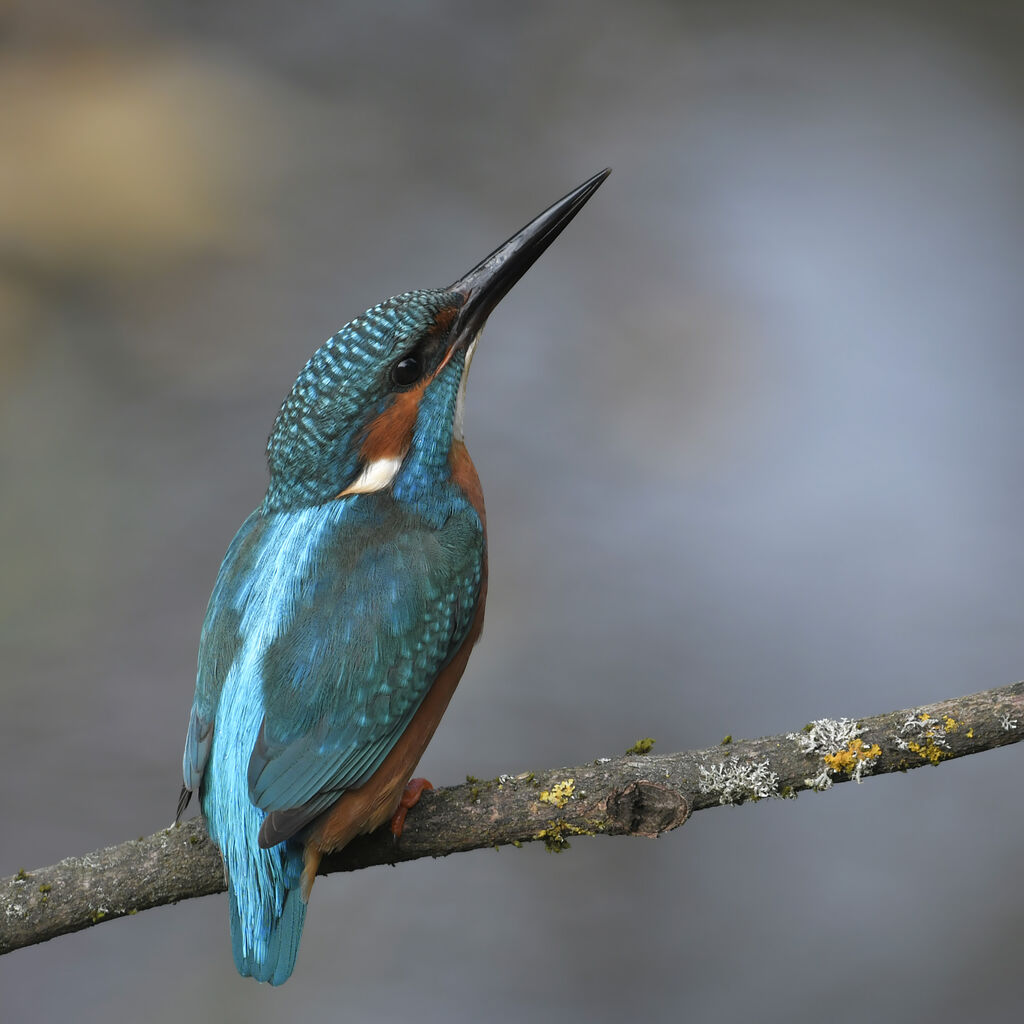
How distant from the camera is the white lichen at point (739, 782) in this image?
1596mm

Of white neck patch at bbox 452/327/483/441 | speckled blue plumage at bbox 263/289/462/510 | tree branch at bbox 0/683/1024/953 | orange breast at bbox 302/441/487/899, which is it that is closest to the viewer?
tree branch at bbox 0/683/1024/953

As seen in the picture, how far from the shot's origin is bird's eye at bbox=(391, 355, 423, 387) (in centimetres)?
185

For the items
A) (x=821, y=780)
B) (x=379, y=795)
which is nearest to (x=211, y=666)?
(x=379, y=795)

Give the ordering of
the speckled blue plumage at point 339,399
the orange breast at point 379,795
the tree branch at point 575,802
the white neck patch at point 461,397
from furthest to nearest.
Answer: the white neck patch at point 461,397
the speckled blue plumage at point 339,399
the orange breast at point 379,795
the tree branch at point 575,802

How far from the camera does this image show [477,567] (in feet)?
6.08

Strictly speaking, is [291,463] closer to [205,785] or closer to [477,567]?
[477,567]

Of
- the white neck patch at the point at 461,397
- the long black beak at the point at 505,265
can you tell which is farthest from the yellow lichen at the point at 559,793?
the long black beak at the point at 505,265

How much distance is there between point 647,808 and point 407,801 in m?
0.39

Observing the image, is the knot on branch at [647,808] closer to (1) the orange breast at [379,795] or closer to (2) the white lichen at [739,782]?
(2) the white lichen at [739,782]

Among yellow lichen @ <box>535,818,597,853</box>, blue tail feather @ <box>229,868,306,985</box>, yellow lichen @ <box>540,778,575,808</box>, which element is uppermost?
yellow lichen @ <box>540,778,575,808</box>

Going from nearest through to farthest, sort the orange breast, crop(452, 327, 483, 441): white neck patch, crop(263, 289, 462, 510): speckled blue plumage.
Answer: the orange breast
crop(263, 289, 462, 510): speckled blue plumage
crop(452, 327, 483, 441): white neck patch

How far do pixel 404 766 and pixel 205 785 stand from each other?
1.02 feet

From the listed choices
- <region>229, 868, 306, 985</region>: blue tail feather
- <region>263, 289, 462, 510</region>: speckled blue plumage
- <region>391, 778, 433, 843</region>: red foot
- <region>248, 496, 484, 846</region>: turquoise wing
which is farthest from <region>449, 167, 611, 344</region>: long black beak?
<region>229, 868, 306, 985</region>: blue tail feather

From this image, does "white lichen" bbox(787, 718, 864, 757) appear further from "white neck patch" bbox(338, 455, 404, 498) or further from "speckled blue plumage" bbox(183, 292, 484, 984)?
"white neck patch" bbox(338, 455, 404, 498)
